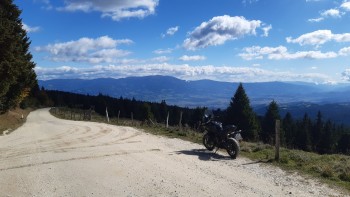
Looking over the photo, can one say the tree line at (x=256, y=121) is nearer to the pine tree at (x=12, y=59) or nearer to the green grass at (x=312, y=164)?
the green grass at (x=312, y=164)

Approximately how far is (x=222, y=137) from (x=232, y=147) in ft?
2.61

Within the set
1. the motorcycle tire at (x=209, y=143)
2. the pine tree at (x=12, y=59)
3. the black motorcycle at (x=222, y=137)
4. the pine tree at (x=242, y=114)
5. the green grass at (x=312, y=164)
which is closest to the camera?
the green grass at (x=312, y=164)

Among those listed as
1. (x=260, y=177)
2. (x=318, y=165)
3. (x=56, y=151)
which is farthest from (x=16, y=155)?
(x=318, y=165)

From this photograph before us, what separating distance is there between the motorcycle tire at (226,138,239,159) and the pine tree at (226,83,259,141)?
1743 inches

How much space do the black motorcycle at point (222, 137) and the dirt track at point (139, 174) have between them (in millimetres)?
418

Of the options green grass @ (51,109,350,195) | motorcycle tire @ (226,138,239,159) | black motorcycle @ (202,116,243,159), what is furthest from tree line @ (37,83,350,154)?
green grass @ (51,109,350,195)

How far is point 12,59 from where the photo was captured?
76.1 feet

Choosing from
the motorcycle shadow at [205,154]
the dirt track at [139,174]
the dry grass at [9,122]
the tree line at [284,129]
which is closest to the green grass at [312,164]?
→ the dirt track at [139,174]

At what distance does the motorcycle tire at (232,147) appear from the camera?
14113 millimetres

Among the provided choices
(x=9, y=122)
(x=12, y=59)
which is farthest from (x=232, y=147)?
(x=9, y=122)

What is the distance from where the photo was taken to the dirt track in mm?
9195

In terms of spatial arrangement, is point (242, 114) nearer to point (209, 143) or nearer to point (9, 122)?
point (9, 122)

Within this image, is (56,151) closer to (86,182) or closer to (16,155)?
(16,155)

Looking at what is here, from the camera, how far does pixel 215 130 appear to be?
51.2ft
